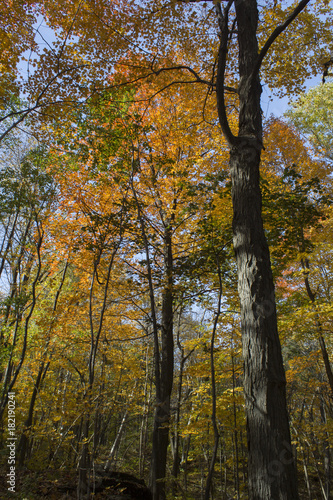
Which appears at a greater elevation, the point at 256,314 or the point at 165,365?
the point at 256,314

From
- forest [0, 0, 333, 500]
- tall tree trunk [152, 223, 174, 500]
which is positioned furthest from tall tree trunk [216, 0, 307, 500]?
tall tree trunk [152, 223, 174, 500]

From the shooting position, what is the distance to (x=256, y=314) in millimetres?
2322

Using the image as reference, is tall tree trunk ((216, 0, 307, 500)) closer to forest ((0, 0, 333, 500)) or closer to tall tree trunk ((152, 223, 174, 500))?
forest ((0, 0, 333, 500))

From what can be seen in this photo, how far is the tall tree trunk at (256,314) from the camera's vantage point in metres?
1.92

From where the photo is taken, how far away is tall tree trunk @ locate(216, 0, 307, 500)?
1.92 m

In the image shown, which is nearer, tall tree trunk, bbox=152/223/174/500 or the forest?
the forest

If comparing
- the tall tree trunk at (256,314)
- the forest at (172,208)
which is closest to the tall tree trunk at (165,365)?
the forest at (172,208)

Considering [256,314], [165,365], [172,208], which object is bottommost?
[165,365]

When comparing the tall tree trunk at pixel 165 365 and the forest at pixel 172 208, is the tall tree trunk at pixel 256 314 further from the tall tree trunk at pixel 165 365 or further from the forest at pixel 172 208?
the tall tree trunk at pixel 165 365

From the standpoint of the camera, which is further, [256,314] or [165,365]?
[165,365]

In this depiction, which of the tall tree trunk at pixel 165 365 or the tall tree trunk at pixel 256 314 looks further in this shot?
the tall tree trunk at pixel 165 365

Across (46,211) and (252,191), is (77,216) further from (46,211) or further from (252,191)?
(252,191)

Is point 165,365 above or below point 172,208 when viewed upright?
below

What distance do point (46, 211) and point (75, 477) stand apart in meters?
6.58
